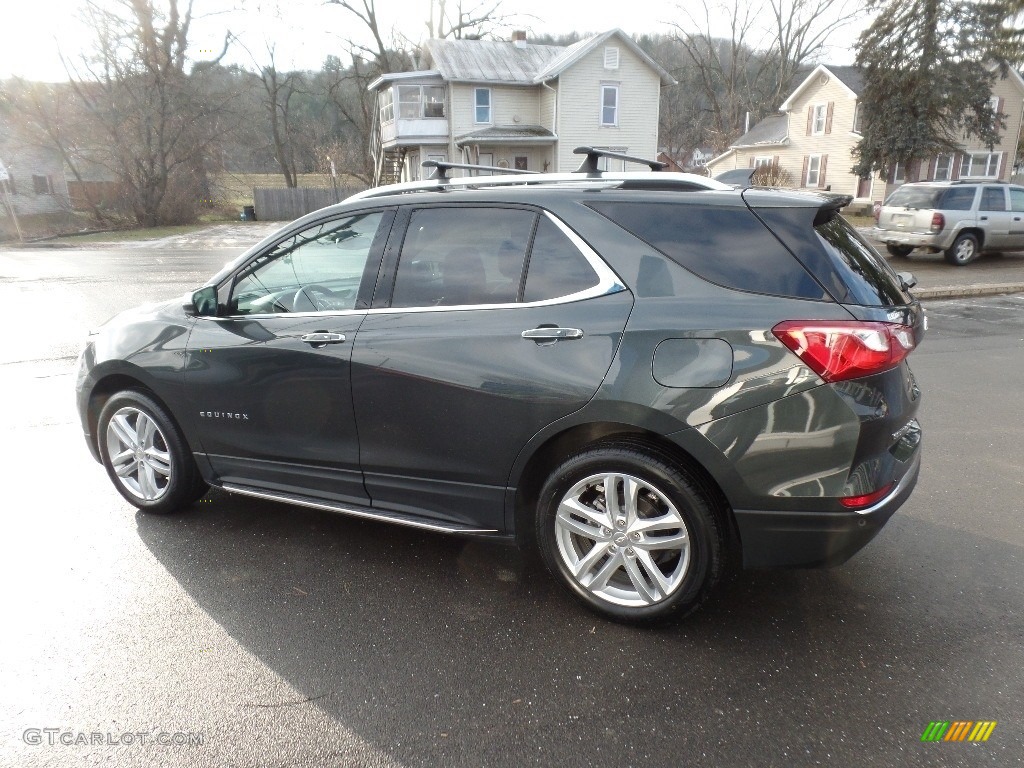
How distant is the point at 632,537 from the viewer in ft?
9.57

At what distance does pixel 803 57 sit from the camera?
49125 mm

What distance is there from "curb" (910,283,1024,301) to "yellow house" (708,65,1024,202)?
2130 cm

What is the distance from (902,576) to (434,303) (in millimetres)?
2512

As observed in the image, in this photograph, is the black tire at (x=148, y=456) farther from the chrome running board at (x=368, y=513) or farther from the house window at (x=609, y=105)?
the house window at (x=609, y=105)

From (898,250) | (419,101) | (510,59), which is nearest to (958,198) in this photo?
(898,250)

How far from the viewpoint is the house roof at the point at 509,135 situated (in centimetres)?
3650

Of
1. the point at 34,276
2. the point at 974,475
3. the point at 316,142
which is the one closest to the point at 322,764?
the point at 974,475

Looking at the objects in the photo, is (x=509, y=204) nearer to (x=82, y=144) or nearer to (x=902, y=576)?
(x=902, y=576)

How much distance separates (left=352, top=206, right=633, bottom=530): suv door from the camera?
2.90 m

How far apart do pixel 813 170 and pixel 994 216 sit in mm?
26065

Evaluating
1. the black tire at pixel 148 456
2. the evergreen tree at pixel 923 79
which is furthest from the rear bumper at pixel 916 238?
the black tire at pixel 148 456

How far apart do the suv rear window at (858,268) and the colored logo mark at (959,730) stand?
1.47m

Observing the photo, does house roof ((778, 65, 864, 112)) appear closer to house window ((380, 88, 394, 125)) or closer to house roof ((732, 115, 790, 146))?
house roof ((732, 115, 790, 146))
